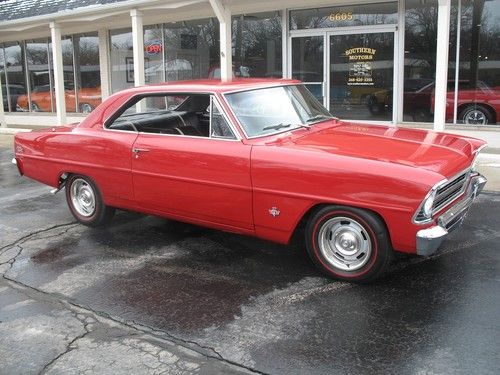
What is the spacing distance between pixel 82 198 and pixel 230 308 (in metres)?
A: 3.00

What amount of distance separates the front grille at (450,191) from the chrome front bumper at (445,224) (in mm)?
77

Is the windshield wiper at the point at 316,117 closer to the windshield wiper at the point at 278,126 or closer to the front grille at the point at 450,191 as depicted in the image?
the windshield wiper at the point at 278,126

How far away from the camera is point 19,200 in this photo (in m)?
7.75

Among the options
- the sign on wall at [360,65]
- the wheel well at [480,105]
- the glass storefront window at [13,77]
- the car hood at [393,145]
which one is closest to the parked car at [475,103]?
the wheel well at [480,105]

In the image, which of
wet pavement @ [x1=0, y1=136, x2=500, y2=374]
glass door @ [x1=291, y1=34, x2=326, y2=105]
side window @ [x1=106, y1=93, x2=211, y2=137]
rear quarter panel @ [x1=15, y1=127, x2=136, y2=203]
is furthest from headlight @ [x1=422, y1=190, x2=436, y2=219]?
glass door @ [x1=291, y1=34, x2=326, y2=105]

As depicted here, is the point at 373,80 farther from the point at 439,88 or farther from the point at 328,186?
the point at 328,186

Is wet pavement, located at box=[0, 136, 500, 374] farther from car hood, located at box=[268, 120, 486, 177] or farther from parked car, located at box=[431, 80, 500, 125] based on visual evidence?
parked car, located at box=[431, 80, 500, 125]

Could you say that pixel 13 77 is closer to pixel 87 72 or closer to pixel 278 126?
pixel 87 72

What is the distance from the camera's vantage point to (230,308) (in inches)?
158

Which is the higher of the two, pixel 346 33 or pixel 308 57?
pixel 346 33

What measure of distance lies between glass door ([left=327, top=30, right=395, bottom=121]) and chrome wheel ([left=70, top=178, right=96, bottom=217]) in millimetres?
7860

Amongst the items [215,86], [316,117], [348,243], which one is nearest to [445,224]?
[348,243]

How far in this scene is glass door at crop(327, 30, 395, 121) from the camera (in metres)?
12.0

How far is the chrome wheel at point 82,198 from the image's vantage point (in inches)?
243
